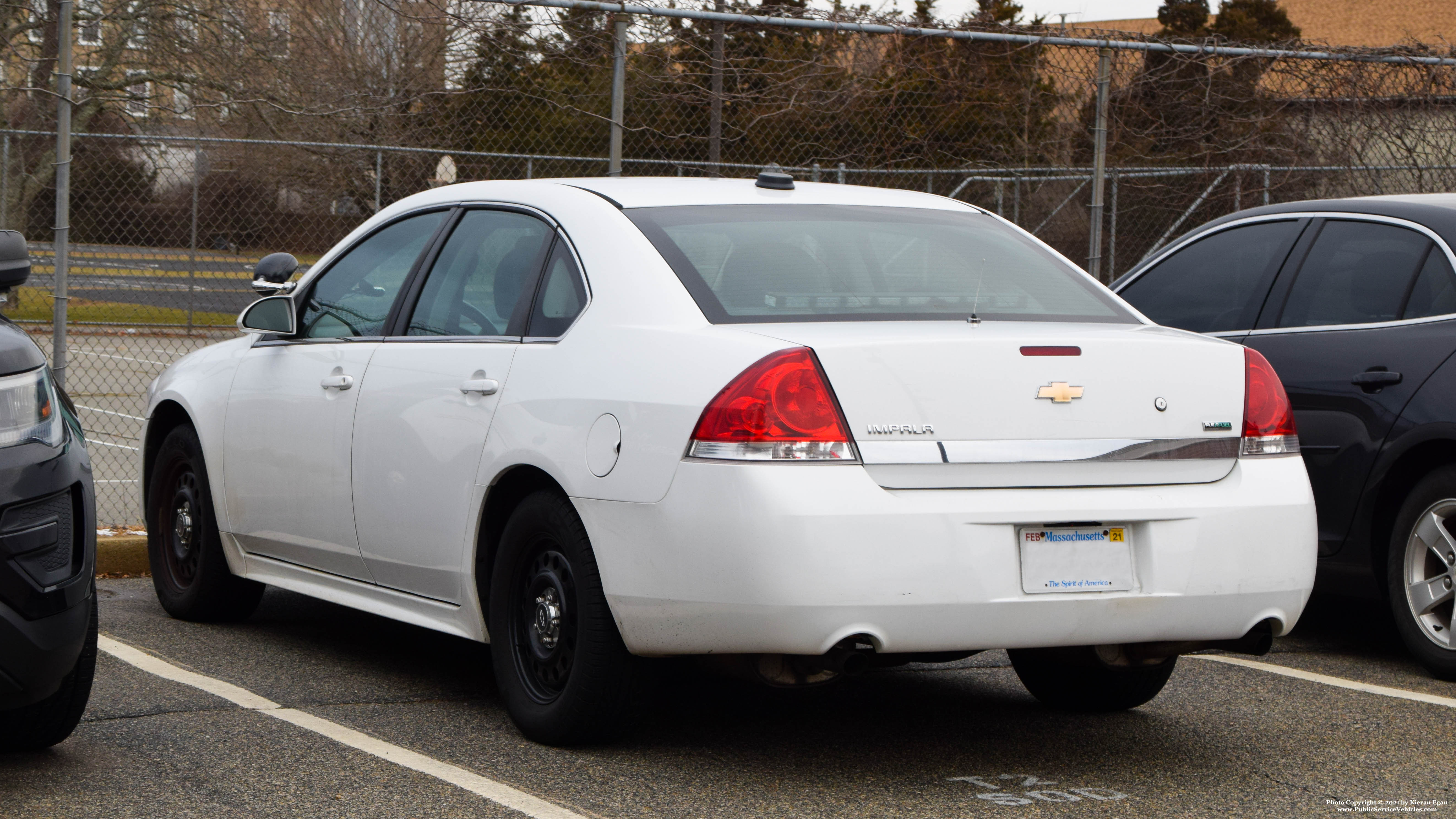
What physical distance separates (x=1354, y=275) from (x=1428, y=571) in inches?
43.9

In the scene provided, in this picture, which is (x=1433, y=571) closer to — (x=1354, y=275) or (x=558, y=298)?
(x=1354, y=275)

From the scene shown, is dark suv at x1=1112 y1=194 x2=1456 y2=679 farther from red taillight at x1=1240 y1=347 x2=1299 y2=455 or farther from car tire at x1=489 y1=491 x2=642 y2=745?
car tire at x1=489 y1=491 x2=642 y2=745

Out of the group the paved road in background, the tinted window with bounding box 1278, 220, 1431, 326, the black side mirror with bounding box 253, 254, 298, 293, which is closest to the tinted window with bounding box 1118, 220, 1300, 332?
the tinted window with bounding box 1278, 220, 1431, 326

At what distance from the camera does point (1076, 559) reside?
380 cm

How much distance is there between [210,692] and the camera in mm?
4836

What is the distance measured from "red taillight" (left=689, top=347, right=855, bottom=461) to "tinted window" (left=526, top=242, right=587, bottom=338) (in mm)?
762

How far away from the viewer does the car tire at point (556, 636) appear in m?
4.03

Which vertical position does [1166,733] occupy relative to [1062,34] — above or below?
below

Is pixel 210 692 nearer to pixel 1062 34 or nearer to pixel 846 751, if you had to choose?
pixel 846 751

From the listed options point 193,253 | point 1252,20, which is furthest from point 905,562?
point 1252,20

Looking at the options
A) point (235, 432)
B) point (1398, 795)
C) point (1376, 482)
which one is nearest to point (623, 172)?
point (235, 432)

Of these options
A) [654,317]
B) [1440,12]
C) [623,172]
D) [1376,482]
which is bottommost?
[1376,482]

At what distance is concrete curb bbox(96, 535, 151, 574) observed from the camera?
282 inches

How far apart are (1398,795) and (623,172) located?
7.05 meters
